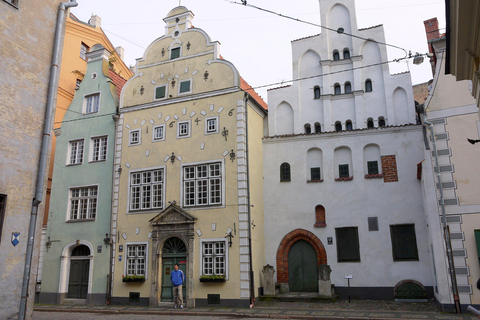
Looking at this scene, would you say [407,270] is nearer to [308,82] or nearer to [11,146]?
[308,82]

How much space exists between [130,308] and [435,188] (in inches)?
538

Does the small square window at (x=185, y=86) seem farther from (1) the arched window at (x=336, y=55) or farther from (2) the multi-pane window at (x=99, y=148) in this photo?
(1) the arched window at (x=336, y=55)

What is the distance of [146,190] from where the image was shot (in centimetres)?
2058

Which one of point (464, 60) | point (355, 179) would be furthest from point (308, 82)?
point (464, 60)

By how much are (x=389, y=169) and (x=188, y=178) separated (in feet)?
30.9

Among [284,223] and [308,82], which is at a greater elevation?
[308,82]

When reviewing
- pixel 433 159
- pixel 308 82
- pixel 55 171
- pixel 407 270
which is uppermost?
pixel 308 82

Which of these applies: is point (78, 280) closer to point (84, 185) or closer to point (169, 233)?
point (84, 185)

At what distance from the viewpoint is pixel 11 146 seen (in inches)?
465

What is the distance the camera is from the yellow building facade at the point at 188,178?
1823cm

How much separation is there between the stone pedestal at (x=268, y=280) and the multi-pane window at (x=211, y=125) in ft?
22.6

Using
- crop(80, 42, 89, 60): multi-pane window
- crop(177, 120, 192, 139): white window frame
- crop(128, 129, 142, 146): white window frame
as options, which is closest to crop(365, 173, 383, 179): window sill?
crop(177, 120, 192, 139): white window frame

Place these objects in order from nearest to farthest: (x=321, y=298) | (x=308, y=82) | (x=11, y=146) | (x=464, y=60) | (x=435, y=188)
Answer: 1. (x=464, y=60)
2. (x=11, y=146)
3. (x=435, y=188)
4. (x=321, y=298)
5. (x=308, y=82)

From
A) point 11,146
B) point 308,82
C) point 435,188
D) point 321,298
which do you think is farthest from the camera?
point 308,82
